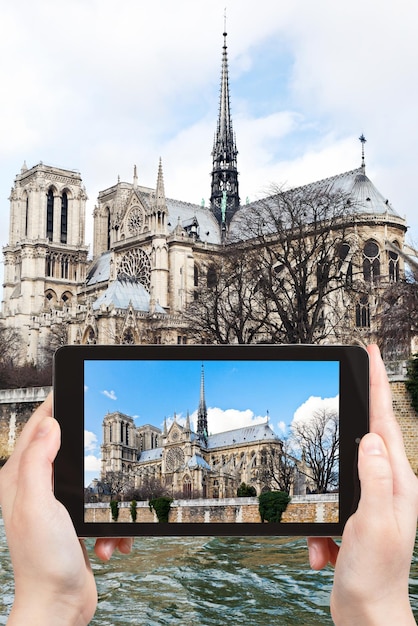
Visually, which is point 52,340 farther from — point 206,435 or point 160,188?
point 206,435

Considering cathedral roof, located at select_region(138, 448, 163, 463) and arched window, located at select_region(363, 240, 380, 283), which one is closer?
cathedral roof, located at select_region(138, 448, 163, 463)

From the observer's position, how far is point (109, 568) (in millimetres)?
13945

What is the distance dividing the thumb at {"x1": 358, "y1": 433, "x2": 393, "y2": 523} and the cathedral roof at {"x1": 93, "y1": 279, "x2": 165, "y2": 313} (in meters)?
53.1

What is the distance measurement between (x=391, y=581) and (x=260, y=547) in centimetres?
1514

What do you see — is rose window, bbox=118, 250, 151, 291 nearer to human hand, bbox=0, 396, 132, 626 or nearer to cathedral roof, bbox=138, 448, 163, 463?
cathedral roof, bbox=138, 448, 163, 463

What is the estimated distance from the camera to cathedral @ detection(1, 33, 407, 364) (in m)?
53.4

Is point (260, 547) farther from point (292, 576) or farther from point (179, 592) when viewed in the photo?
point (179, 592)

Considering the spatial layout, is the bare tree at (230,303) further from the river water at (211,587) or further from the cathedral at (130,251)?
the river water at (211,587)

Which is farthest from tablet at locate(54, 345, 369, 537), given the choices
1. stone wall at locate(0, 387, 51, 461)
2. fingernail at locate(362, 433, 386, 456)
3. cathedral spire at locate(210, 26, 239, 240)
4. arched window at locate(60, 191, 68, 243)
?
arched window at locate(60, 191, 68, 243)

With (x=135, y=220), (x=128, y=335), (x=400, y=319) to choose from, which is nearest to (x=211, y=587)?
(x=400, y=319)

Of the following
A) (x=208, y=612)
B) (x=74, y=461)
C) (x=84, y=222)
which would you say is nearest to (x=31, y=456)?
(x=74, y=461)

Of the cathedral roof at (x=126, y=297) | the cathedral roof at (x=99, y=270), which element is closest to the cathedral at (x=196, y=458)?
the cathedral roof at (x=126, y=297)

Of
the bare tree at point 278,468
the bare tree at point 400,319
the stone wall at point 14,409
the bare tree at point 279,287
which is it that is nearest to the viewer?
the bare tree at point 278,468

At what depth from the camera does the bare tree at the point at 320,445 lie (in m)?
2.31
